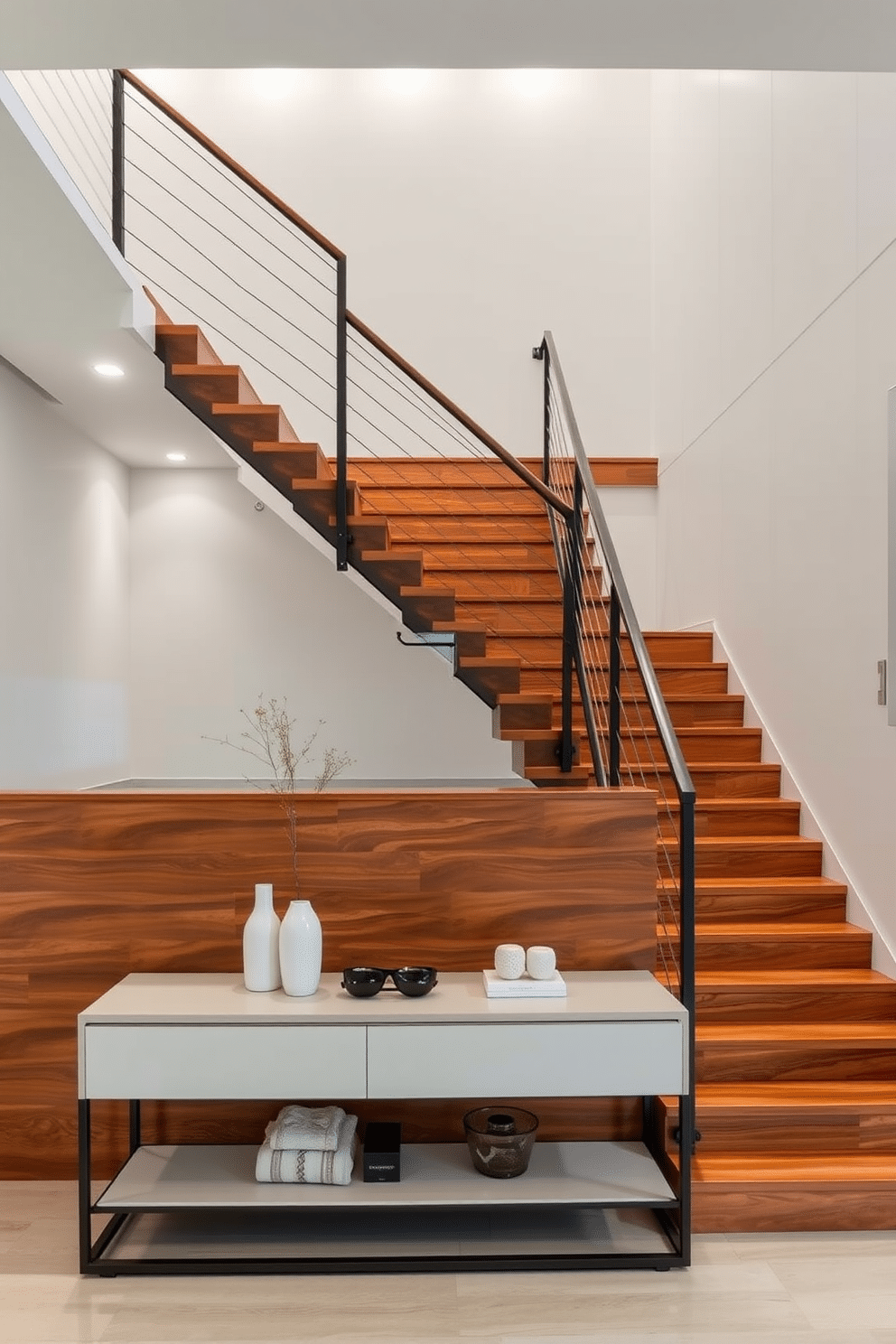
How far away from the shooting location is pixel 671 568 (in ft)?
20.9

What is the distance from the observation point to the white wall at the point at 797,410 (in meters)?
3.68

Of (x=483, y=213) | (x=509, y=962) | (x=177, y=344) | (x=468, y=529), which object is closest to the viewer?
(x=509, y=962)

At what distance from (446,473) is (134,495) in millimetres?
1724

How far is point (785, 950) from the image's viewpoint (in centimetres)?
370

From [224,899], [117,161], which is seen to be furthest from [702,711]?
[117,161]

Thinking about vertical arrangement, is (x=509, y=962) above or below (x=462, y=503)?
below

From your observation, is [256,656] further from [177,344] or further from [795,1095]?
[795,1095]

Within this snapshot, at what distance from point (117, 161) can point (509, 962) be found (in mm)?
3585

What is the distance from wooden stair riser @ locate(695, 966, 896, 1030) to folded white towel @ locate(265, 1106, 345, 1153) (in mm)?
1199

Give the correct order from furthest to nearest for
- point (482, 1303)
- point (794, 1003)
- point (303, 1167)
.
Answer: point (794, 1003), point (303, 1167), point (482, 1303)

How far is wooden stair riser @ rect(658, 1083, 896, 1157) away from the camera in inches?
121

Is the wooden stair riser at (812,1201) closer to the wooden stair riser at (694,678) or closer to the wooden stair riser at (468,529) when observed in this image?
the wooden stair riser at (694,678)

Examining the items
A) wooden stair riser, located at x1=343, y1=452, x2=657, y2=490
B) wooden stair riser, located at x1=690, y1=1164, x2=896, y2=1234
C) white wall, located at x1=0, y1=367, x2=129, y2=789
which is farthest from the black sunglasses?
wooden stair riser, located at x1=343, y1=452, x2=657, y2=490

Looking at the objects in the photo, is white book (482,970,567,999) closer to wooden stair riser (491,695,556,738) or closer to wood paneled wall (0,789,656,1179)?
wood paneled wall (0,789,656,1179)
